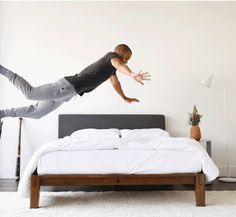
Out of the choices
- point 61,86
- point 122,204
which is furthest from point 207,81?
point 61,86

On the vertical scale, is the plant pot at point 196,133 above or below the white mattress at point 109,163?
above

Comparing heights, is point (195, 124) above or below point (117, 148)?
above

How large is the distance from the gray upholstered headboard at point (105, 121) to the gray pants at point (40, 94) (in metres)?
2.81

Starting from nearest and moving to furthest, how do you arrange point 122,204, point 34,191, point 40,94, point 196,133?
point 40,94 < point 34,191 < point 122,204 < point 196,133

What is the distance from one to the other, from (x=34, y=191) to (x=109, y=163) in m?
0.82

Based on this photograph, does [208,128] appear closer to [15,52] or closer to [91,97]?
[91,97]

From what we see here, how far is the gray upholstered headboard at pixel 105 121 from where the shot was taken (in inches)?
209

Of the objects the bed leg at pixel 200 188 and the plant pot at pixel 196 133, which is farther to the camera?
the plant pot at pixel 196 133

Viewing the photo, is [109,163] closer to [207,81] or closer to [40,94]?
[40,94]

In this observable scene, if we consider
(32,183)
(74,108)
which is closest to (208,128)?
(74,108)

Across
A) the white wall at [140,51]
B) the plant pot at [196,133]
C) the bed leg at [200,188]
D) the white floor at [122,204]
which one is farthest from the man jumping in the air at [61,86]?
the white wall at [140,51]

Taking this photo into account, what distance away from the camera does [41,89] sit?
2352 millimetres

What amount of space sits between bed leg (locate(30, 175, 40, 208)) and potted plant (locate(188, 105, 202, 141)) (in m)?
2.54

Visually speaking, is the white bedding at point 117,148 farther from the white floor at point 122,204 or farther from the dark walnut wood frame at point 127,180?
the white floor at point 122,204
